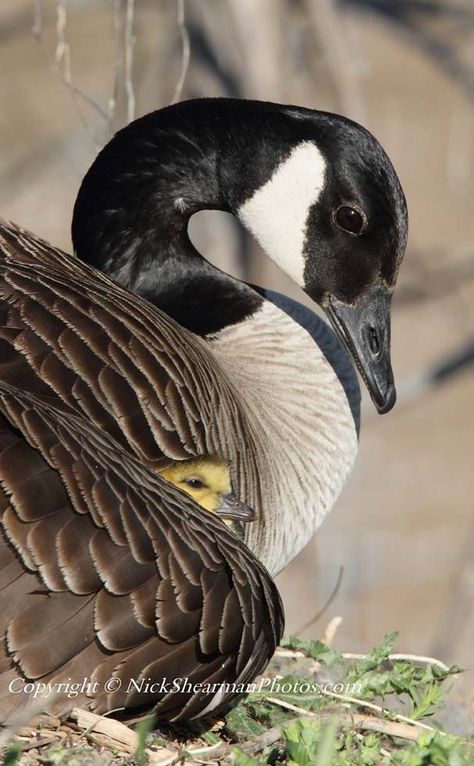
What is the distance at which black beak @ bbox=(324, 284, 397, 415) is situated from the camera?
3.93 m

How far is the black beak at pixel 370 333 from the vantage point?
3.93 meters

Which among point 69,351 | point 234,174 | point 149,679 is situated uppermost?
point 234,174

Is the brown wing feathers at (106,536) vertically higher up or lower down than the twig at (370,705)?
higher up

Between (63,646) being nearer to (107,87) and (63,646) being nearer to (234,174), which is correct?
(234,174)

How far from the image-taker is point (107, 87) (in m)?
12.5

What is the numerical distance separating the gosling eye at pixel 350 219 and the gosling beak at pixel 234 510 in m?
1.02

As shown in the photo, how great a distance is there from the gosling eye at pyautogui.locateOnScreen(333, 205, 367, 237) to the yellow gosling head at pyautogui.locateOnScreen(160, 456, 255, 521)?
3.12ft

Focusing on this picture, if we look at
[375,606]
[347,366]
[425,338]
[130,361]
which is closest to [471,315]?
[425,338]

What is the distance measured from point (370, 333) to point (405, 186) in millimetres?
9088

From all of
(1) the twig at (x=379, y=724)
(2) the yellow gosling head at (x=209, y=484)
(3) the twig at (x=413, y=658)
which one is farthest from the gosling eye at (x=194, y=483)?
(3) the twig at (x=413, y=658)

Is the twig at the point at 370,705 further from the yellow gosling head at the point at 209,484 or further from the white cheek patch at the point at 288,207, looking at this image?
the white cheek patch at the point at 288,207

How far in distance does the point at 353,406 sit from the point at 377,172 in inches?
36.8

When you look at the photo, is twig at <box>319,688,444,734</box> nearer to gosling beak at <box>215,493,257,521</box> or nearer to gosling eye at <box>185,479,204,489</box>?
gosling beak at <box>215,493,257,521</box>

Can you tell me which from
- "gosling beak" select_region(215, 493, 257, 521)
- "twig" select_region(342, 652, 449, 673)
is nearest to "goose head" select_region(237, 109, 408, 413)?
"gosling beak" select_region(215, 493, 257, 521)
